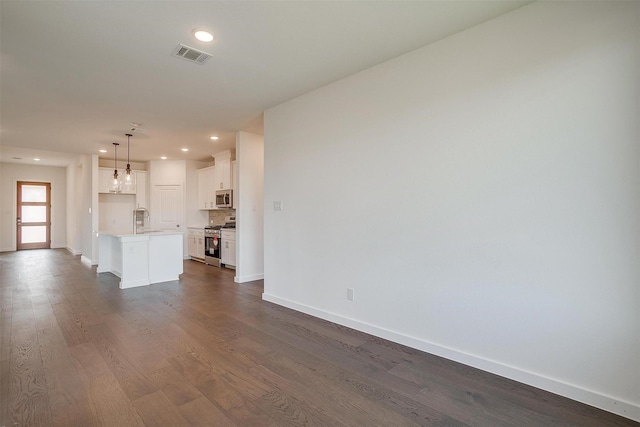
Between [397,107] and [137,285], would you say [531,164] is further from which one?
[137,285]

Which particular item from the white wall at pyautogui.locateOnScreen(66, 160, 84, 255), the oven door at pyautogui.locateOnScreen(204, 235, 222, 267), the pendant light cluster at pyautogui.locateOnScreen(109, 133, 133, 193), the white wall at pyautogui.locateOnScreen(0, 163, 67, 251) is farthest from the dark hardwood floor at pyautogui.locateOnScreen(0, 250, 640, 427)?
the white wall at pyautogui.locateOnScreen(0, 163, 67, 251)

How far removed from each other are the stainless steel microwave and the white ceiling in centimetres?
249

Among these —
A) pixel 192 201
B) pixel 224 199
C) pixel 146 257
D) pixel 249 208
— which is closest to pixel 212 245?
pixel 224 199

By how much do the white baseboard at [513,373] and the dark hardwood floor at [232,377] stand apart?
0.17 ft

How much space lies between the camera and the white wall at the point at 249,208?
5258mm

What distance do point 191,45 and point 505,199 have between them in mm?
2838

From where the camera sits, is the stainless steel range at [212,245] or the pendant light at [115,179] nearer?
the pendant light at [115,179]

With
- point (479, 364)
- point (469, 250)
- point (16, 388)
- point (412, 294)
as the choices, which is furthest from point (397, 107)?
point (16, 388)

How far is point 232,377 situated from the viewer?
90.7 inches

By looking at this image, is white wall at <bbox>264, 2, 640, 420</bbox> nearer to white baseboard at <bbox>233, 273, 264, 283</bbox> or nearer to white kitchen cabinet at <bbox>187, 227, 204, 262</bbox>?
white baseboard at <bbox>233, 273, 264, 283</bbox>

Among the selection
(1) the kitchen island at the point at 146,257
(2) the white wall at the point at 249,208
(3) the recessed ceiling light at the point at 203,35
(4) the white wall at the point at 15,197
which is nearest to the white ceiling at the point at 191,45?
(3) the recessed ceiling light at the point at 203,35

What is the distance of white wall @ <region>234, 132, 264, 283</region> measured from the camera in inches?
207

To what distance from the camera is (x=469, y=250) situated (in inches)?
96.8

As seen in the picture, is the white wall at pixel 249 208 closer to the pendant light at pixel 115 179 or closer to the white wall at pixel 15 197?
the pendant light at pixel 115 179
